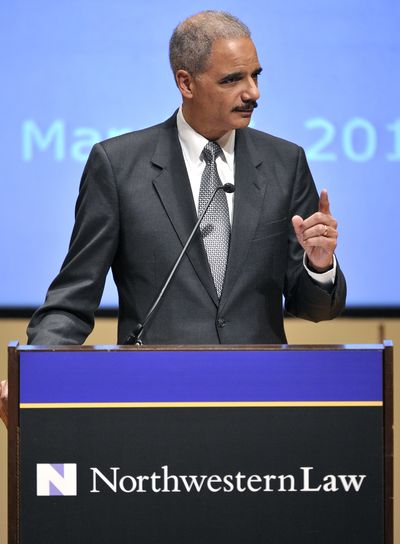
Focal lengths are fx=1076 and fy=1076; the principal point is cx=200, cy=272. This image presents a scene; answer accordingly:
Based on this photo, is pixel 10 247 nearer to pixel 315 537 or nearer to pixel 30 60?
pixel 30 60

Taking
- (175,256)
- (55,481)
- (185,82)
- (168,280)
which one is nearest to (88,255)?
(175,256)

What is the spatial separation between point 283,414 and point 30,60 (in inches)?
93.0

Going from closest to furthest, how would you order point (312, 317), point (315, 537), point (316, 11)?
point (315, 537), point (312, 317), point (316, 11)

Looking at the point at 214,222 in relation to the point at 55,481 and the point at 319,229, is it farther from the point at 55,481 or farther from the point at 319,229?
the point at 55,481

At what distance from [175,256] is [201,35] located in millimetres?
520

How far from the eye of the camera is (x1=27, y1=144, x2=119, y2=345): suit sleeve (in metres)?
2.40

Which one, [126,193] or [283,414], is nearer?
[283,414]

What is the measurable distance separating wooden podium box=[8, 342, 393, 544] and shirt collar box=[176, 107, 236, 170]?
0.80 m

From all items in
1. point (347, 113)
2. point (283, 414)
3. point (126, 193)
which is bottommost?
Answer: point (283, 414)

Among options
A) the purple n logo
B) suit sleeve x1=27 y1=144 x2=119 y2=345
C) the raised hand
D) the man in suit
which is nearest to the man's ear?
the man in suit

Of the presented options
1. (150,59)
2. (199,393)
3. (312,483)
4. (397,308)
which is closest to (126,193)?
(199,393)

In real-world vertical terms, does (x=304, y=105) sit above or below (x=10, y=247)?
above

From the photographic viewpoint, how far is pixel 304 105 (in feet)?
12.6

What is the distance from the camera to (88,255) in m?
2.45
